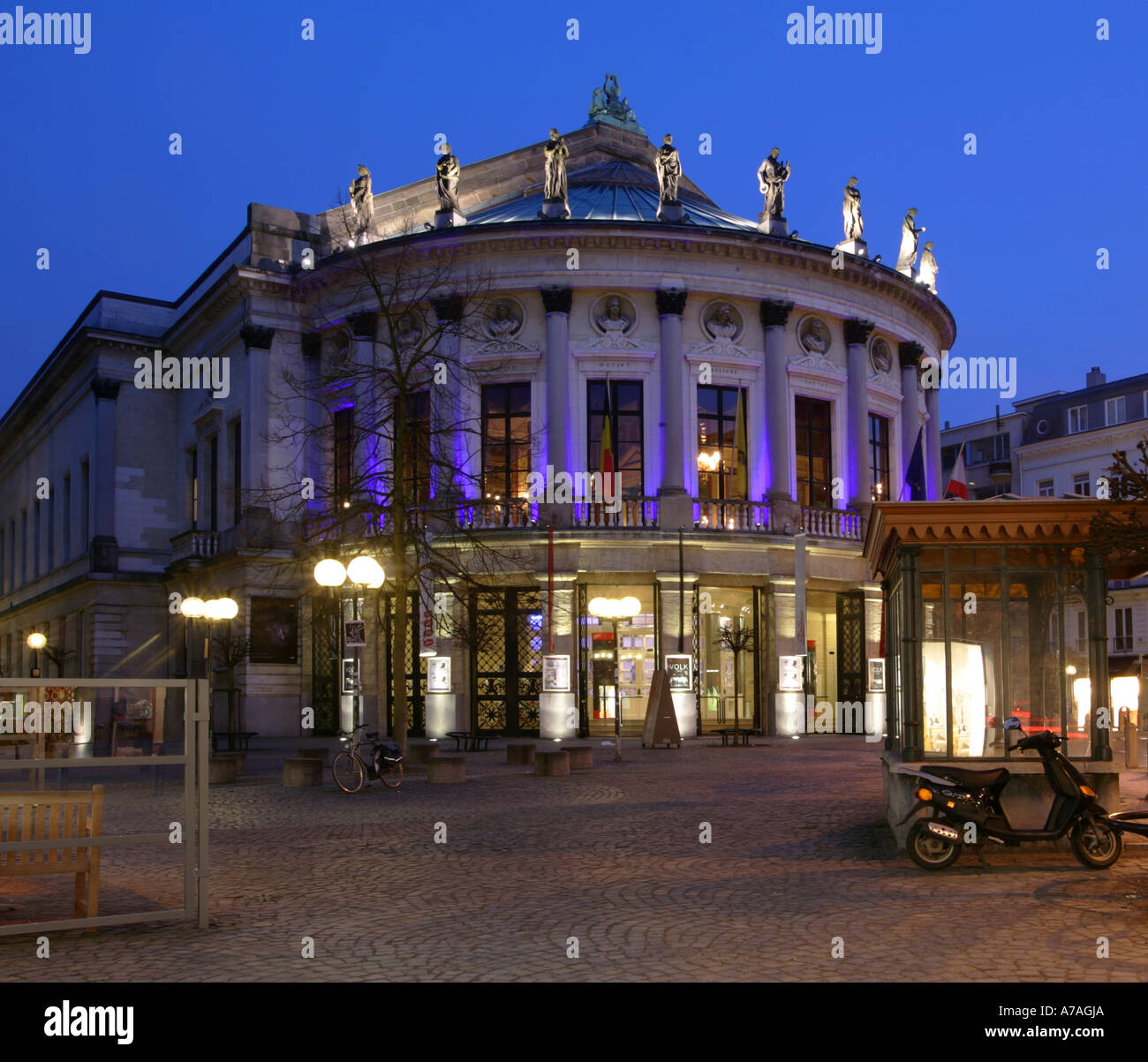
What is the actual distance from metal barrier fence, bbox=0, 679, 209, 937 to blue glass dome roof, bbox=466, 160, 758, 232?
105 ft

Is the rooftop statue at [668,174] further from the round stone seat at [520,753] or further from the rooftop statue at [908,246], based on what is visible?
the round stone seat at [520,753]

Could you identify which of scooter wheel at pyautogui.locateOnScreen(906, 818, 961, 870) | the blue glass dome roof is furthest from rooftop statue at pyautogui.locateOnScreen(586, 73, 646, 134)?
scooter wheel at pyautogui.locateOnScreen(906, 818, 961, 870)

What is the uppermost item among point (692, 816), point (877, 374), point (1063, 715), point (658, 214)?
point (658, 214)

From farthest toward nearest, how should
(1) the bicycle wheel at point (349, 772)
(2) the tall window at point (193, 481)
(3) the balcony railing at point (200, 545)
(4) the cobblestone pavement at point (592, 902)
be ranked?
(2) the tall window at point (193, 481), (3) the balcony railing at point (200, 545), (1) the bicycle wheel at point (349, 772), (4) the cobblestone pavement at point (592, 902)

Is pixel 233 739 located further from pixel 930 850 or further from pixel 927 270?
pixel 927 270

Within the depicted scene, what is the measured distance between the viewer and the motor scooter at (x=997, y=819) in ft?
38.7

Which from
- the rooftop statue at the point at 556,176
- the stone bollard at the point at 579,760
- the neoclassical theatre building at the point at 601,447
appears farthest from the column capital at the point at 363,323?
the stone bollard at the point at 579,760

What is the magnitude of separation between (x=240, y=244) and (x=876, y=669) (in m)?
25.4

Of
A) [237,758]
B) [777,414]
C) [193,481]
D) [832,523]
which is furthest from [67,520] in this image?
[237,758]

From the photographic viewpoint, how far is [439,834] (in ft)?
49.0

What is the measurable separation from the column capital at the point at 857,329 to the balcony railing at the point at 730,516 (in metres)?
6.77

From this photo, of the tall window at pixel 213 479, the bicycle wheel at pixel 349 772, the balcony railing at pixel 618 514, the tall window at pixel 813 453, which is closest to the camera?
the bicycle wheel at pixel 349 772
